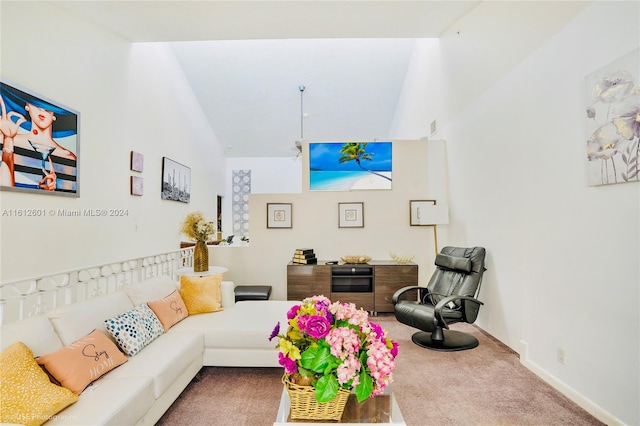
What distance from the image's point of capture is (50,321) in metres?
2.05

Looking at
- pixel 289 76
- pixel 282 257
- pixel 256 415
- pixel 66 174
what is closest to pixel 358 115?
pixel 289 76

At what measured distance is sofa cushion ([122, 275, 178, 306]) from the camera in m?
2.85

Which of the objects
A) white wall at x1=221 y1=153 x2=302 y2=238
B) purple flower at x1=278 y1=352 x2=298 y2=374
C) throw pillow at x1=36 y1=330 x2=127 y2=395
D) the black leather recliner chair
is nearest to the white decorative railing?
throw pillow at x1=36 y1=330 x2=127 y2=395

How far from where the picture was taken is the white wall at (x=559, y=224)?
217cm

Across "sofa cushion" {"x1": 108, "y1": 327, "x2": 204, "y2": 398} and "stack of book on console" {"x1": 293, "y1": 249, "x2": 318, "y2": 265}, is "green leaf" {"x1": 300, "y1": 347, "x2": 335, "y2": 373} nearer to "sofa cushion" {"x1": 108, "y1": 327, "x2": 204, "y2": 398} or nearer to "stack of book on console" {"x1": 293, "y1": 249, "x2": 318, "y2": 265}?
"sofa cushion" {"x1": 108, "y1": 327, "x2": 204, "y2": 398}

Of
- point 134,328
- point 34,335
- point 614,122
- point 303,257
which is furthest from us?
point 303,257

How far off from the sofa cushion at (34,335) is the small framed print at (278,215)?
3.62 metres

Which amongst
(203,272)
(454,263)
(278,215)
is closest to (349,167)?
(278,215)

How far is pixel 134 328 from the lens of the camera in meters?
2.45

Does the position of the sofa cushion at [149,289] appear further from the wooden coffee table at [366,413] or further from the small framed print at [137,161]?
the small framed print at [137,161]

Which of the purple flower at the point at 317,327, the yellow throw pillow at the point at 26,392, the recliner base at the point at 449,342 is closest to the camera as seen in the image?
the yellow throw pillow at the point at 26,392

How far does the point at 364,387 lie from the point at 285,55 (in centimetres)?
623

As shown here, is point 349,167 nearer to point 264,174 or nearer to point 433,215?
point 433,215

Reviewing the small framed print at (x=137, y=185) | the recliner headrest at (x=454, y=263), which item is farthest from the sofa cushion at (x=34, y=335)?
the recliner headrest at (x=454, y=263)
